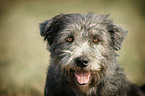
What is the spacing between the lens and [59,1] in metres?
13.0

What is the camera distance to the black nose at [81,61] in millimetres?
2990

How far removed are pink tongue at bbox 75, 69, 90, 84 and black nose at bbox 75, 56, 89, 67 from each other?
25 cm

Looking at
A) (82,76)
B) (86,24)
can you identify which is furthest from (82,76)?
(86,24)

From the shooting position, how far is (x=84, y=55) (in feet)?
10.2

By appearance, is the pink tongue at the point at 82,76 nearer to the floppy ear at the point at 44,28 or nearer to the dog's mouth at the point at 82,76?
the dog's mouth at the point at 82,76

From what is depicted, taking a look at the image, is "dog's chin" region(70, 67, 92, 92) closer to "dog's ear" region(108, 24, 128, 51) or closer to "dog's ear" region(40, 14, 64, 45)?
"dog's ear" region(108, 24, 128, 51)

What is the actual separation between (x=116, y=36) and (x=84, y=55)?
1.06 meters

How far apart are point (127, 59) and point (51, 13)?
6419 mm

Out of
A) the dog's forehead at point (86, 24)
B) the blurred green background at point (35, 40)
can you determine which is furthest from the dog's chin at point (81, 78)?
the blurred green background at point (35, 40)

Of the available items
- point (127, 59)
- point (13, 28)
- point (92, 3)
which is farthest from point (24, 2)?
point (127, 59)

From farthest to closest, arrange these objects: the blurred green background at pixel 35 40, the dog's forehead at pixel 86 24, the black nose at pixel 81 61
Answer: the blurred green background at pixel 35 40, the dog's forehead at pixel 86 24, the black nose at pixel 81 61

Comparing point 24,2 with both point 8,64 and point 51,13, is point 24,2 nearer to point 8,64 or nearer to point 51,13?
point 51,13

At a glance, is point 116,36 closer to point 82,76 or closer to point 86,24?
point 86,24

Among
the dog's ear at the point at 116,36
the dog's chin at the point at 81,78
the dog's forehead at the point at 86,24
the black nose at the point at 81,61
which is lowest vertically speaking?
the dog's chin at the point at 81,78
